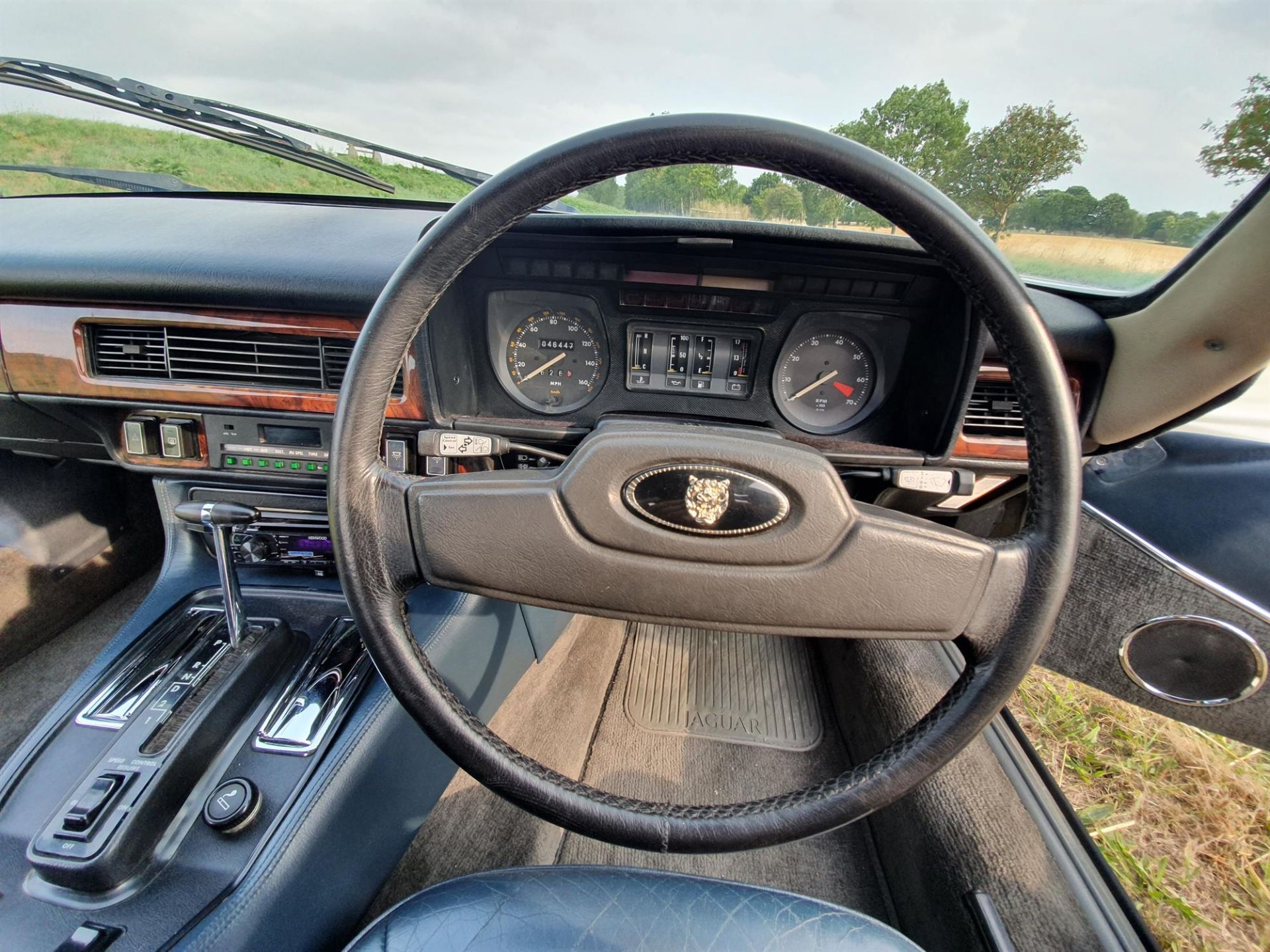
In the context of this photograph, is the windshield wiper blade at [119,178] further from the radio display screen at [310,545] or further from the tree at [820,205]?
the tree at [820,205]

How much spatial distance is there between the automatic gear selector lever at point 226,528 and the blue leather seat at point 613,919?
893mm

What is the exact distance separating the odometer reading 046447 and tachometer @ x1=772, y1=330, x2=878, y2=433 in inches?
20.6

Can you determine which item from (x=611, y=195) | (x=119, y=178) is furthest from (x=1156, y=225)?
(x=119, y=178)

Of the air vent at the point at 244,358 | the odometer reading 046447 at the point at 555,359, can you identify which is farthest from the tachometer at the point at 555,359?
the air vent at the point at 244,358

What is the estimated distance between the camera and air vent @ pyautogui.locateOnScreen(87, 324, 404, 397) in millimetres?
1625

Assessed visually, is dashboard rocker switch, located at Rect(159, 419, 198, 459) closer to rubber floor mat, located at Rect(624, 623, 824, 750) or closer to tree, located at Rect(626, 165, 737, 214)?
tree, located at Rect(626, 165, 737, 214)

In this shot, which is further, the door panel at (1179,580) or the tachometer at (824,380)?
the tachometer at (824,380)

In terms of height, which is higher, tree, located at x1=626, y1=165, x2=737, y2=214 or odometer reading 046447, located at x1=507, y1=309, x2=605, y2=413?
tree, located at x1=626, y1=165, x2=737, y2=214

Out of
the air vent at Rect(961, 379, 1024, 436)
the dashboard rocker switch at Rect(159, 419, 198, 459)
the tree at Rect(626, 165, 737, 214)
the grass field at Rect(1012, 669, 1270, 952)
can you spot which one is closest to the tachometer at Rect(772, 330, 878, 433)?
the air vent at Rect(961, 379, 1024, 436)

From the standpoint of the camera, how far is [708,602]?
0.97 m

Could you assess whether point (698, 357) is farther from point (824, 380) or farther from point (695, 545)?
point (695, 545)

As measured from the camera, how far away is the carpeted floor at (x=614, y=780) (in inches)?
65.0

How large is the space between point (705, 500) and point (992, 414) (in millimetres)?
1055

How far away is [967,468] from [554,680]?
1493mm
